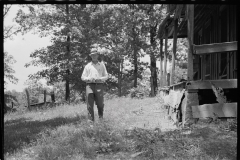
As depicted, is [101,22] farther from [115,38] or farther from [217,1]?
[217,1]

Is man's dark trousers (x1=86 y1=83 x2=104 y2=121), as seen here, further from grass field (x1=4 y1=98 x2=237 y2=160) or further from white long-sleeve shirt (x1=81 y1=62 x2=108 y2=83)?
grass field (x1=4 y1=98 x2=237 y2=160)

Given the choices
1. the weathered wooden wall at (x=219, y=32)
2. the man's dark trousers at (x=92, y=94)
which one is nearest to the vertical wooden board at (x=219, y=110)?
the weathered wooden wall at (x=219, y=32)

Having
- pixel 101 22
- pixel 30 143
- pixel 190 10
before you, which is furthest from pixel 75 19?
pixel 30 143

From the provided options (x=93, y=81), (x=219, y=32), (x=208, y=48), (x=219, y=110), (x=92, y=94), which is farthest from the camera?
(x=219, y=32)

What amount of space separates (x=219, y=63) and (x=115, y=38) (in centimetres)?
1516

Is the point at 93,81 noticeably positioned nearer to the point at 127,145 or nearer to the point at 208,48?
the point at 127,145

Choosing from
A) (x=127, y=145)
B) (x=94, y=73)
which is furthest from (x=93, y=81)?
(x=127, y=145)

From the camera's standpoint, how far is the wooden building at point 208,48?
6.87m

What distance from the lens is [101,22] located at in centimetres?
2414

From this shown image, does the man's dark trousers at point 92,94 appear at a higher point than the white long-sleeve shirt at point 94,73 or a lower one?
lower

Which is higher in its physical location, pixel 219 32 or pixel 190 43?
pixel 219 32

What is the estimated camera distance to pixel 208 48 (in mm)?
6832

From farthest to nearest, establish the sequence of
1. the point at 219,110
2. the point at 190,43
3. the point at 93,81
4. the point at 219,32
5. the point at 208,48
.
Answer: the point at 219,32 → the point at 93,81 → the point at 190,43 → the point at 208,48 → the point at 219,110

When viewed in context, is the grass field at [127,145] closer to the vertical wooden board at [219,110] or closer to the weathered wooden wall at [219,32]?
the vertical wooden board at [219,110]
